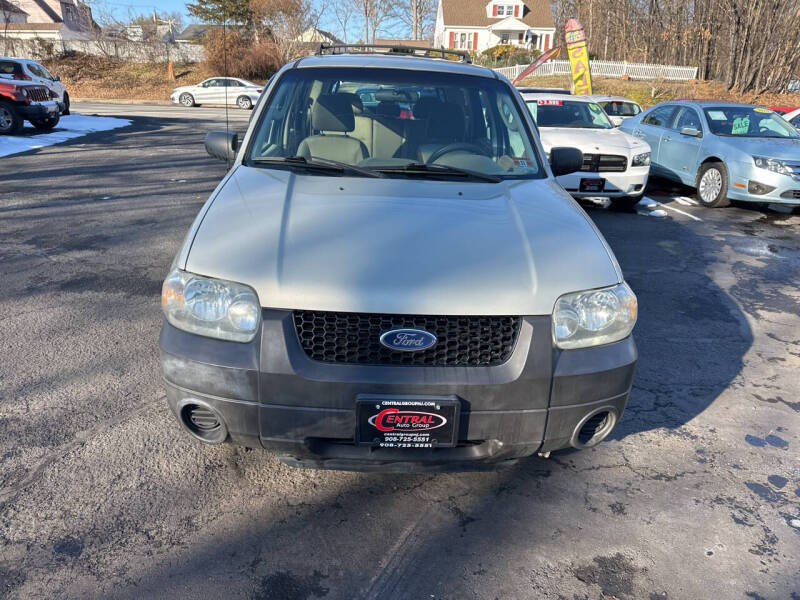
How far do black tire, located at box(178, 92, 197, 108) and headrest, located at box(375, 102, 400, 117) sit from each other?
28519 mm

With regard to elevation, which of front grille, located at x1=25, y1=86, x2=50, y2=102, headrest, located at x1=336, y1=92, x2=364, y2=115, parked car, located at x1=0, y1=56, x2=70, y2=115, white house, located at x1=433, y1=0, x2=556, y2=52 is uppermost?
white house, located at x1=433, y1=0, x2=556, y2=52

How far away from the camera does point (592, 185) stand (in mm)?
Result: 8602

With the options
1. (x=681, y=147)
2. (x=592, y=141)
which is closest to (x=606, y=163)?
(x=592, y=141)

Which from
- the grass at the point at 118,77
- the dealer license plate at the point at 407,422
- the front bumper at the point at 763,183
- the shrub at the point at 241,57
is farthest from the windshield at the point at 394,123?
the shrub at the point at 241,57

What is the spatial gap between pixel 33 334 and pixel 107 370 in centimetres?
85

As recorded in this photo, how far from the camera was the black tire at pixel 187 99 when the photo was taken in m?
29.4

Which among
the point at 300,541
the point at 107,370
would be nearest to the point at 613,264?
the point at 300,541

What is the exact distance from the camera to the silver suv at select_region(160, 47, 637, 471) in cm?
225

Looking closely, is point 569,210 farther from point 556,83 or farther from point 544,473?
point 556,83

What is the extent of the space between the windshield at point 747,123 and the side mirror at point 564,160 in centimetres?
682

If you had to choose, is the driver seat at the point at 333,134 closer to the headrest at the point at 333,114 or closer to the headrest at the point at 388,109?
the headrest at the point at 333,114

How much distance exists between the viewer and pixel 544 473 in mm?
2967

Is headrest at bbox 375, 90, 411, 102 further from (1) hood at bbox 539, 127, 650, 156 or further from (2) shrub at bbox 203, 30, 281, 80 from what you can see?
(2) shrub at bbox 203, 30, 281, 80

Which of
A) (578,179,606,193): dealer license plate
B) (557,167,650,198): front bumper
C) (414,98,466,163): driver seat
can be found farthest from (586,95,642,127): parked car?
(414,98,466,163): driver seat
